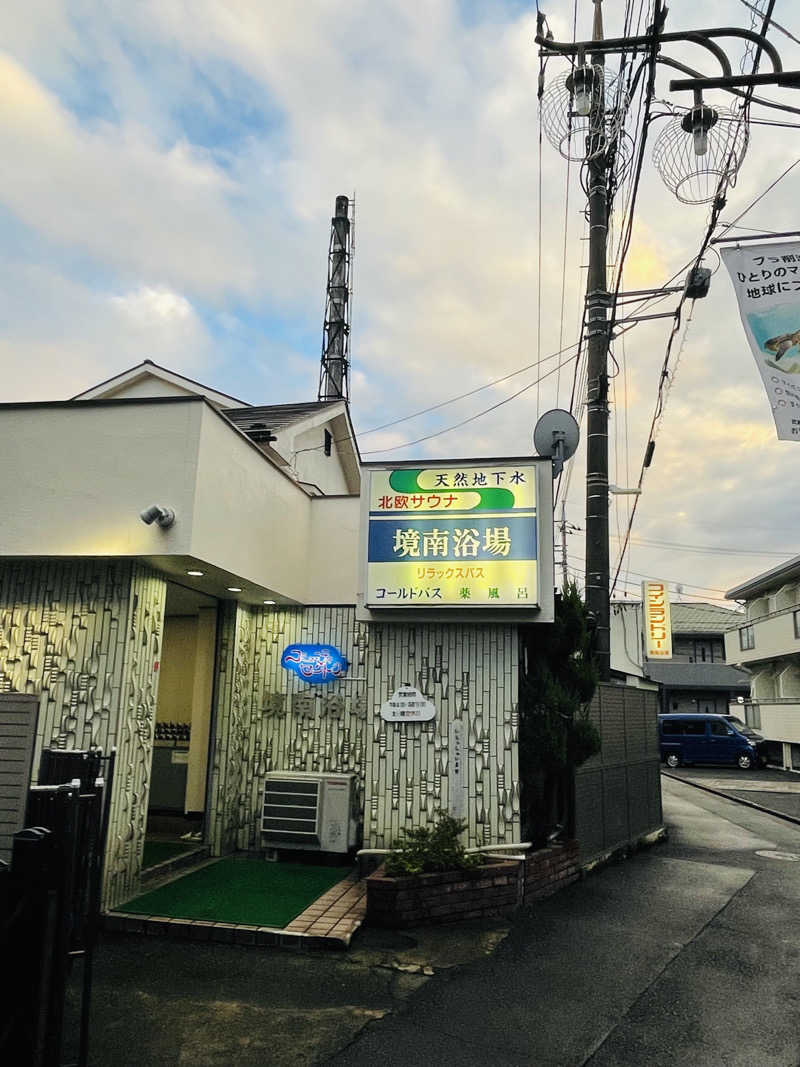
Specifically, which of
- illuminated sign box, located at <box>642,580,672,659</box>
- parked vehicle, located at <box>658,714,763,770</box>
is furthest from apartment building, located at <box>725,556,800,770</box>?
illuminated sign box, located at <box>642,580,672,659</box>

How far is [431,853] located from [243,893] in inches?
78.6

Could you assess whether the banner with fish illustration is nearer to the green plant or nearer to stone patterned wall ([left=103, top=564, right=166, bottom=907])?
the green plant

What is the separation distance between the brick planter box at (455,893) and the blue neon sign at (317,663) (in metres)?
2.94

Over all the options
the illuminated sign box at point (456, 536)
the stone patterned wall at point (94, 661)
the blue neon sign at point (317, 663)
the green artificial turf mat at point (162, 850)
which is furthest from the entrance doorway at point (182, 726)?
the illuminated sign box at point (456, 536)

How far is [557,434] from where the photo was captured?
859 centimetres

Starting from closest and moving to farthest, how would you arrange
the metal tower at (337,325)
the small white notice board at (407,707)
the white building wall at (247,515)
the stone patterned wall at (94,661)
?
the stone patterned wall at (94,661) → the white building wall at (247,515) → the small white notice board at (407,707) → the metal tower at (337,325)

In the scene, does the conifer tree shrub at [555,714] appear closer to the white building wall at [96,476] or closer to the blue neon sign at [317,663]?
the blue neon sign at [317,663]

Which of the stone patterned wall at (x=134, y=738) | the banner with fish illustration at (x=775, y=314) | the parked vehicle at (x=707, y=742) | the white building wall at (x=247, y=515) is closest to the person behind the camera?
the banner with fish illustration at (x=775, y=314)

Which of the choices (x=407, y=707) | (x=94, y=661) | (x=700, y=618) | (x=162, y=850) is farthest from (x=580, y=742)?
(x=700, y=618)

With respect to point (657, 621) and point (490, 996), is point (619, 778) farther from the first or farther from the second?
point (657, 621)

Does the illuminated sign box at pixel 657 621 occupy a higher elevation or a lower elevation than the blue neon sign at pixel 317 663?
higher

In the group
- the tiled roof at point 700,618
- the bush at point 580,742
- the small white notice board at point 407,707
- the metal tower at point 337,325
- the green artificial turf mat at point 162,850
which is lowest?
the green artificial turf mat at point 162,850

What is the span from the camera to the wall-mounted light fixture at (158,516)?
6438 mm

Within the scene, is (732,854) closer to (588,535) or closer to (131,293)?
(588,535)
